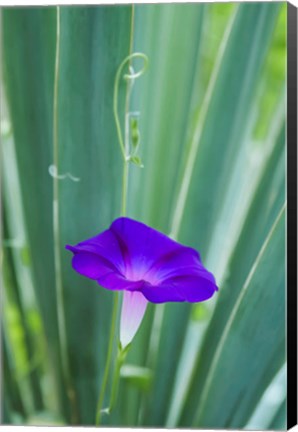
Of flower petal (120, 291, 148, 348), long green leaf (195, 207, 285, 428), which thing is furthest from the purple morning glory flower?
long green leaf (195, 207, 285, 428)

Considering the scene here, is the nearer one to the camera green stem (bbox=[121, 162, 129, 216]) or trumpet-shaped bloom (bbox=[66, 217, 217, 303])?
trumpet-shaped bloom (bbox=[66, 217, 217, 303])

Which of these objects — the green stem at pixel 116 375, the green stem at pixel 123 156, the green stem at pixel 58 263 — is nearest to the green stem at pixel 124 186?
the green stem at pixel 123 156

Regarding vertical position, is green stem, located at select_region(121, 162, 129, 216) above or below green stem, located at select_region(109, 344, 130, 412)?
above

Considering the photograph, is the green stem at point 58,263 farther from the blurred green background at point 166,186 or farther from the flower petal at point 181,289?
the flower petal at point 181,289

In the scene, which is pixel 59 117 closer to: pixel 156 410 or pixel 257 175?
pixel 257 175

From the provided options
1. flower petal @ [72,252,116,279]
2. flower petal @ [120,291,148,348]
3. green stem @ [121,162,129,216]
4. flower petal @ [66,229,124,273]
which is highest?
green stem @ [121,162,129,216]

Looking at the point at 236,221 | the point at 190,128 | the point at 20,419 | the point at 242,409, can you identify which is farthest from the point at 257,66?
the point at 20,419

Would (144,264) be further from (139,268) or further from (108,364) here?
(108,364)

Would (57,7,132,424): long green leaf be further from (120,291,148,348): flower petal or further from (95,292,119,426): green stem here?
(120,291,148,348): flower petal
